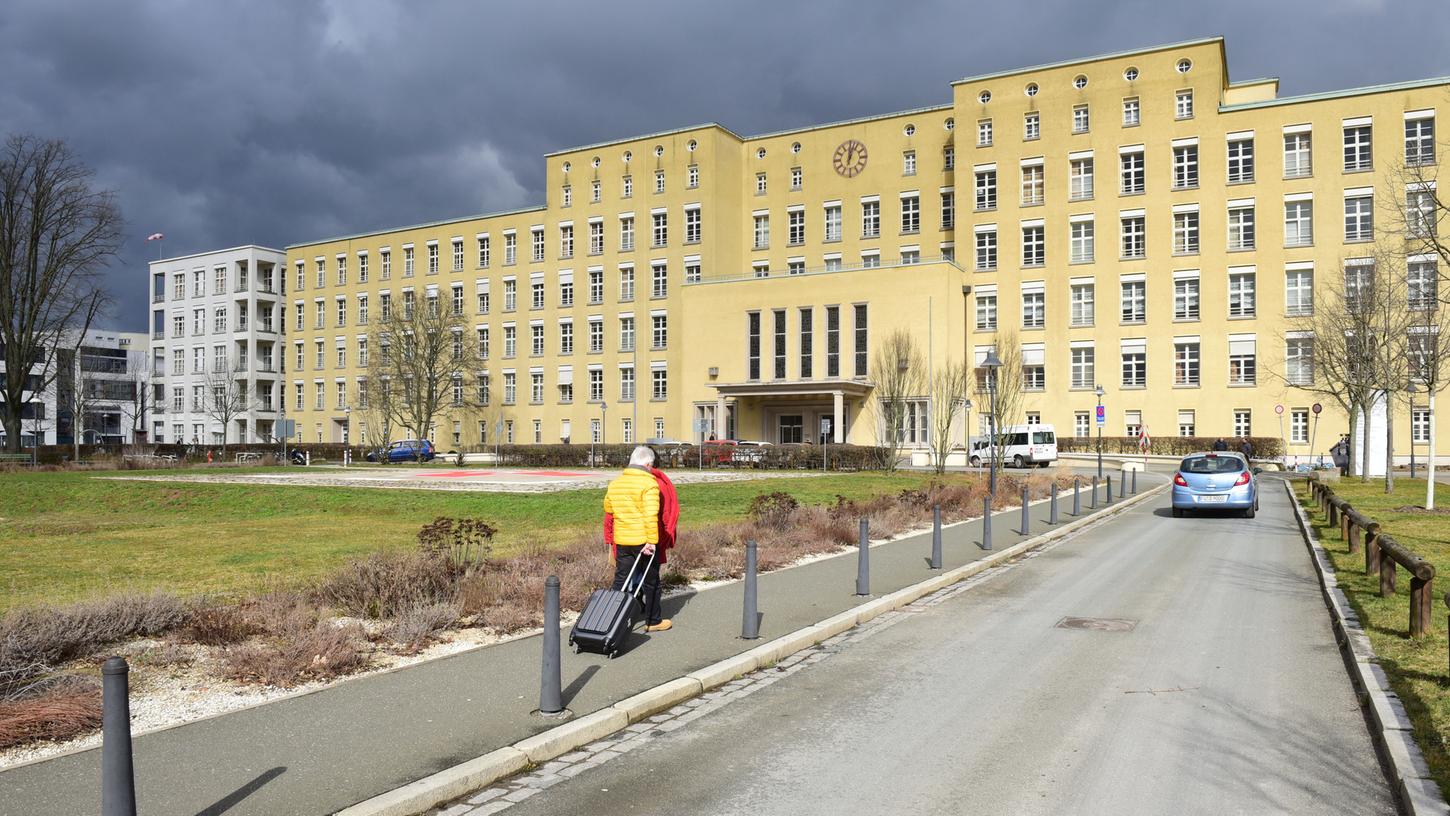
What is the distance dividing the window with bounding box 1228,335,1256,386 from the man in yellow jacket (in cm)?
5817

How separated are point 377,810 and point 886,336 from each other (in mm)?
58903

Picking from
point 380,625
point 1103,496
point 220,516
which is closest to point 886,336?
point 1103,496

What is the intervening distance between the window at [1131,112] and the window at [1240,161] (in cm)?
542

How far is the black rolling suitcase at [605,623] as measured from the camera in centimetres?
787

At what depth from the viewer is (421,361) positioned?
73.1 meters

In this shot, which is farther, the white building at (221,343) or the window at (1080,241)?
the white building at (221,343)

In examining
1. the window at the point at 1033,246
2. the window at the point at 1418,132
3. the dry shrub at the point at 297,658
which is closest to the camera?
the dry shrub at the point at 297,658

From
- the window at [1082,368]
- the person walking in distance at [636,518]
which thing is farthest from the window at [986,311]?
the person walking in distance at [636,518]

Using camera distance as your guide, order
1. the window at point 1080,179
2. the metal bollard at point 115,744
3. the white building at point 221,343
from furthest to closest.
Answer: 1. the white building at point 221,343
2. the window at point 1080,179
3. the metal bollard at point 115,744

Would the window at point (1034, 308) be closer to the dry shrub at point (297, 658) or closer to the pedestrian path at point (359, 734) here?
the pedestrian path at point (359, 734)

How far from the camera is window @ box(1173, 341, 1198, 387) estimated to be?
60031 millimetres

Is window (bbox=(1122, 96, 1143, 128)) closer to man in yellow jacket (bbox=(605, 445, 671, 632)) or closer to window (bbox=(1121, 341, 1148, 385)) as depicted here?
window (bbox=(1121, 341, 1148, 385))

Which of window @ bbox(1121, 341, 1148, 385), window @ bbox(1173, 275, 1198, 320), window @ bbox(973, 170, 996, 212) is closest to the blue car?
window @ bbox(1121, 341, 1148, 385)

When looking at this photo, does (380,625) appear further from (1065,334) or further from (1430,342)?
(1065,334)
